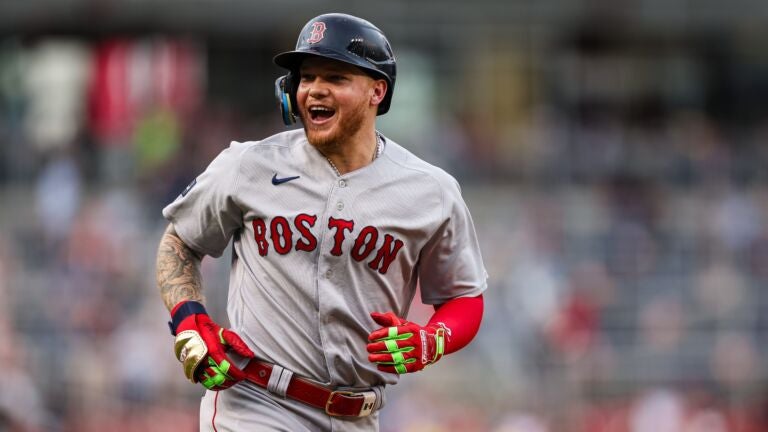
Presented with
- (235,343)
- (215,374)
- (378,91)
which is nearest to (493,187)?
(378,91)

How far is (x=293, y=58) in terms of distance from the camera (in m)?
5.16

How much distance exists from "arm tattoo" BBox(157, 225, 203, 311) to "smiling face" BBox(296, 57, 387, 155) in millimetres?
683

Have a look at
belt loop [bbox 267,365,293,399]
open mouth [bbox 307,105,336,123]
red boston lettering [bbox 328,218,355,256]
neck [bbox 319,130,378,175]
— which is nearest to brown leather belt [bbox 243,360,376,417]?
belt loop [bbox 267,365,293,399]


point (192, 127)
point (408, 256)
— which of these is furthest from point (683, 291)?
point (408, 256)

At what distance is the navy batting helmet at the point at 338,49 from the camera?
503 cm

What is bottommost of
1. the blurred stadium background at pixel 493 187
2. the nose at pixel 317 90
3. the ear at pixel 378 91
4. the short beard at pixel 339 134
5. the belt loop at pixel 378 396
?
the blurred stadium background at pixel 493 187

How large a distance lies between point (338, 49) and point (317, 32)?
0.37 feet

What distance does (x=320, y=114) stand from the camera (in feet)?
16.8

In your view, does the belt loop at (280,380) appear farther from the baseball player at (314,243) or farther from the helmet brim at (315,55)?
the helmet brim at (315,55)

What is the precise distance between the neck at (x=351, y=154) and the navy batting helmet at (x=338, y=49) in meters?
0.21

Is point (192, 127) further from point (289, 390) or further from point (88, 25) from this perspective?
point (289, 390)

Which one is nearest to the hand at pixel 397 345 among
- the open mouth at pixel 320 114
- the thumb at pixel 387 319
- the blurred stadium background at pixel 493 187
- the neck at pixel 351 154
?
the thumb at pixel 387 319

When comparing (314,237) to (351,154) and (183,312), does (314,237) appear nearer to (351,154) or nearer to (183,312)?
(351,154)

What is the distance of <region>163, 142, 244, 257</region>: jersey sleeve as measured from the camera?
5.14 metres
